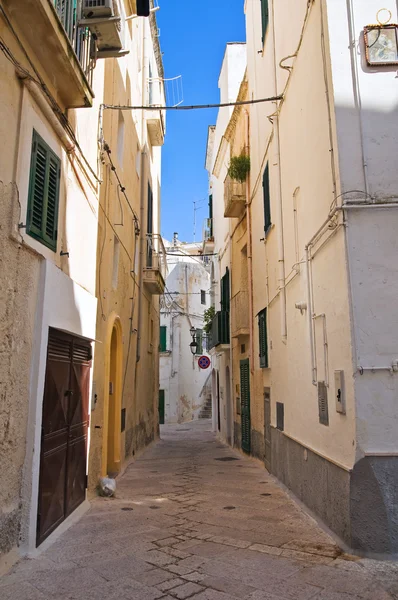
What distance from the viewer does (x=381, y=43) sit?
548 centimetres

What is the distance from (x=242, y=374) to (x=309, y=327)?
750 cm

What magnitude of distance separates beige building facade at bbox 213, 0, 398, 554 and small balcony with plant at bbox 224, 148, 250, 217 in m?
4.08

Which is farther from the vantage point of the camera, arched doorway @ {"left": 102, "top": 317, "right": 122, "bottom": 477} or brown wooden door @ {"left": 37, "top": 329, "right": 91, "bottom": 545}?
arched doorway @ {"left": 102, "top": 317, "right": 122, "bottom": 477}

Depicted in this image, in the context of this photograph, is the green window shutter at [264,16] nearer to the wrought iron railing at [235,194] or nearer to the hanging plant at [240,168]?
the hanging plant at [240,168]

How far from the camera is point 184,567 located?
14.6 ft

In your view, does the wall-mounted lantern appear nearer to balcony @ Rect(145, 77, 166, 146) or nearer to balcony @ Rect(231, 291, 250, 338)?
balcony @ Rect(231, 291, 250, 338)

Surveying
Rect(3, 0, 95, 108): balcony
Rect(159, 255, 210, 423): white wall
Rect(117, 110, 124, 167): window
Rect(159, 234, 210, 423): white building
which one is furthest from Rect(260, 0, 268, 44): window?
Rect(159, 255, 210, 423): white wall

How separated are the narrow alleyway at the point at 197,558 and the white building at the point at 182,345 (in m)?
22.2

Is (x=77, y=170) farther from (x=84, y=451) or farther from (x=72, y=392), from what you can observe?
(x=84, y=451)

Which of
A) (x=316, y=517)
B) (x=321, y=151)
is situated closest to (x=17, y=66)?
(x=321, y=151)

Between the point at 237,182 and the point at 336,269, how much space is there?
30.0ft

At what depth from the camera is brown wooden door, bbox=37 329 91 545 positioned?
17.1ft

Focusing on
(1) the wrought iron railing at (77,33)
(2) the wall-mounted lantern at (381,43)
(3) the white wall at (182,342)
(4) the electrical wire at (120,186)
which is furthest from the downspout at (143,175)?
(3) the white wall at (182,342)

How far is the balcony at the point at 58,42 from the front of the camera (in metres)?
4.67
